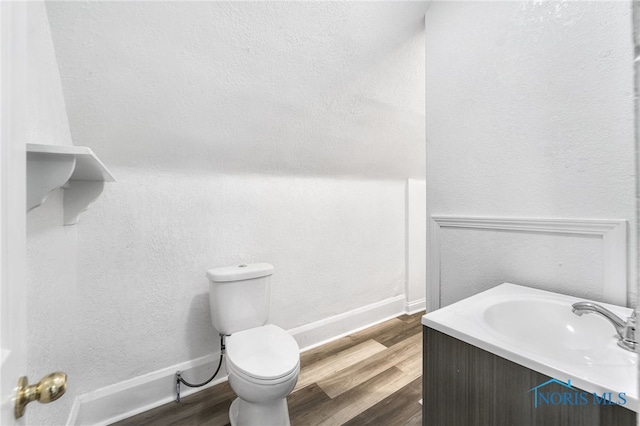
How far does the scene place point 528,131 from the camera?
4.15 ft

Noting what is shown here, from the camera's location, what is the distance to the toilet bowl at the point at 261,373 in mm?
1185

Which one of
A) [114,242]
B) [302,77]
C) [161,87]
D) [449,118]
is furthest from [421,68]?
[114,242]

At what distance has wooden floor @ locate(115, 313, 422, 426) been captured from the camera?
148 centimetres

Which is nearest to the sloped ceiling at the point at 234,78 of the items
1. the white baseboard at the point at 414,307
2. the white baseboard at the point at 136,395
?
the white baseboard at the point at 136,395

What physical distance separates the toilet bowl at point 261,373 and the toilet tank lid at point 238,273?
0.95 ft

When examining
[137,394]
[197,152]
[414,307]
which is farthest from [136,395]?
[414,307]

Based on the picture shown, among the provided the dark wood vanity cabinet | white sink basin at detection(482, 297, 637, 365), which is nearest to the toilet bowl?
the dark wood vanity cabinet

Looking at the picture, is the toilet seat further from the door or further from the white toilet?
the door

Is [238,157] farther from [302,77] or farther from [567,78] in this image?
[567,78]

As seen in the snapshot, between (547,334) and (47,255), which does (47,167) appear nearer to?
(47,255)

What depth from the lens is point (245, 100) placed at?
1.51 meters

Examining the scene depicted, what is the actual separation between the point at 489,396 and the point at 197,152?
1.66m

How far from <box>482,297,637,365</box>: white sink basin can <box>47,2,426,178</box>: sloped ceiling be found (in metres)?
1.37

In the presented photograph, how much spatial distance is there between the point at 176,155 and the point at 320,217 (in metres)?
1.10
